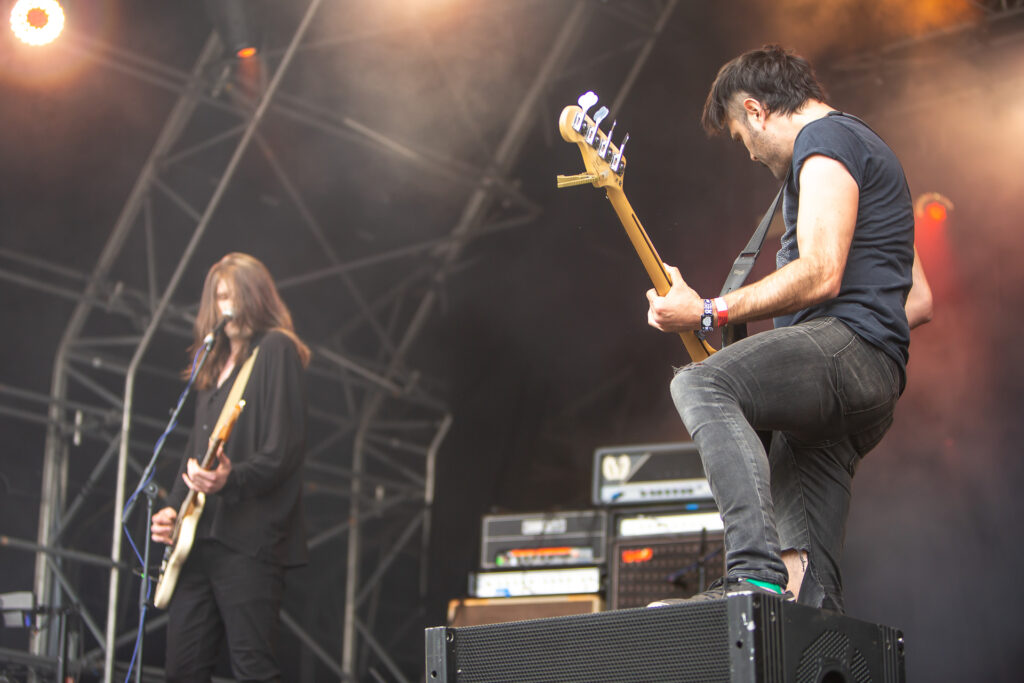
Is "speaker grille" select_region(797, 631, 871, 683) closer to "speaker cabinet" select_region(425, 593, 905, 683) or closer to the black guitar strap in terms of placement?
"speaker cabinet" select_region(425, 593, 905, 683)

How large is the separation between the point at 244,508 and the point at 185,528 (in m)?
0.19

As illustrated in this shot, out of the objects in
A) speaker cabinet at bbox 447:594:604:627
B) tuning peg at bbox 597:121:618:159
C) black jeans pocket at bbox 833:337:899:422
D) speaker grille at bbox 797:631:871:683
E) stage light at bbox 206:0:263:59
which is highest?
stage light at bbox 206:0:263:59

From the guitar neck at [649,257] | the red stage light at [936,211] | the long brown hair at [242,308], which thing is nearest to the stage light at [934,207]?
the red stage light at [936,211]

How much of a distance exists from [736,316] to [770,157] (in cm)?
51

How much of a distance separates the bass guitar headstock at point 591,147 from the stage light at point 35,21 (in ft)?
10.1

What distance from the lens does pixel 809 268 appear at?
212 cm

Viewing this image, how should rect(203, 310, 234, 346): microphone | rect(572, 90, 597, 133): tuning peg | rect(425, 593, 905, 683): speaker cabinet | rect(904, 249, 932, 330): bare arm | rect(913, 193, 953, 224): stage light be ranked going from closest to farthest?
rect(425, 593, 905, 683): speaker cabinet → rect(572, 90, 597, 133): tuning peg → rect(904, 249, 932, 330): bare arm → rect(203, 310, 234, 346): microphone → rect(913, 193, 953, 224): stage light

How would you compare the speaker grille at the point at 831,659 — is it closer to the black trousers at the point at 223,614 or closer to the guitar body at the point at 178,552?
the black trousers at the point at 223,614

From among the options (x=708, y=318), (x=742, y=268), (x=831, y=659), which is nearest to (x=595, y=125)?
(x=742, y=268)

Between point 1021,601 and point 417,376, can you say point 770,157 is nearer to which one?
point 1021,601

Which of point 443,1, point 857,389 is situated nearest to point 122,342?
point 443,1

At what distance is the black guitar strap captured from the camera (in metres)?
2.39

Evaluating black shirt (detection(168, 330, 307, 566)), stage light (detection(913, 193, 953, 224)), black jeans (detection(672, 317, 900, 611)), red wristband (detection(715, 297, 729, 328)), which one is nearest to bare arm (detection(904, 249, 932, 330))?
black jeans (detection(672, 317, 900, 611))

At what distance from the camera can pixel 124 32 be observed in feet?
18.0
